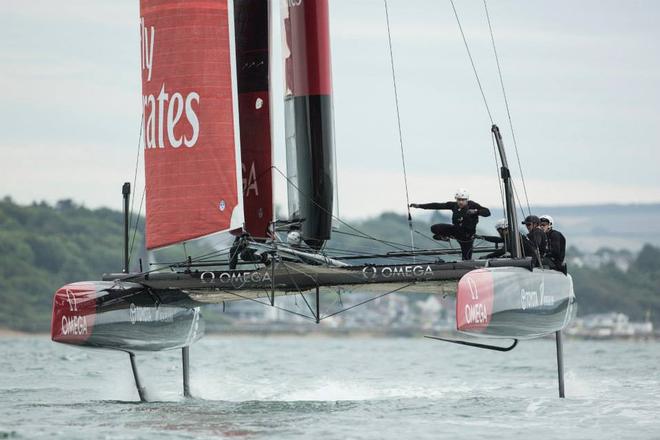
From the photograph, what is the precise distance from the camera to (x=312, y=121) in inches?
515

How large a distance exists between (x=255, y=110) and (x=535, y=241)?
2.83m

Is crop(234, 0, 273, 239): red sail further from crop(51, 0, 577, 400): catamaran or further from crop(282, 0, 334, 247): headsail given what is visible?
crop(282, 0, 334, 247): headsail

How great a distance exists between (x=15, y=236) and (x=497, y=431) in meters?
46.8

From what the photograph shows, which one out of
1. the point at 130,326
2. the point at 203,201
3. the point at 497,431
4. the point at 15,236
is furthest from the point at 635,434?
the point at 15,236

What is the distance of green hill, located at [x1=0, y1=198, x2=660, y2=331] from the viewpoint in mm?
55938

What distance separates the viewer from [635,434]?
11.3m

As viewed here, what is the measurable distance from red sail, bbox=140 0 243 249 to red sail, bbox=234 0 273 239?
1.44 metres

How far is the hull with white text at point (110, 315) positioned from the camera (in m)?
13.1

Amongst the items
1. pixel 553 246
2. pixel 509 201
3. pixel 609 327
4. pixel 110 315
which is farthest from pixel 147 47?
pixel 609 327

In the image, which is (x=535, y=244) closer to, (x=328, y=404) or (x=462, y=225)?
(x=462, y=225)

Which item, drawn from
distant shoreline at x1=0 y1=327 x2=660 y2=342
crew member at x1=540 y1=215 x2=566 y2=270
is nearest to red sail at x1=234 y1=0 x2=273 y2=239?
crew member at x1=540 y1=215 x2=566 y2=270

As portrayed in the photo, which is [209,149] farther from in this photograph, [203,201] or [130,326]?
[130,326]

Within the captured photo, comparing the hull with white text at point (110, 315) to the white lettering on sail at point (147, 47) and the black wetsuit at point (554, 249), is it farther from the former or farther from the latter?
the black wetsuit at point (554, 249)

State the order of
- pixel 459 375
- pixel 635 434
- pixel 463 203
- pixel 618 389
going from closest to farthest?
pixel 635 434 → pixel 463 203 → pixel 618 389 → pixel 459 375
